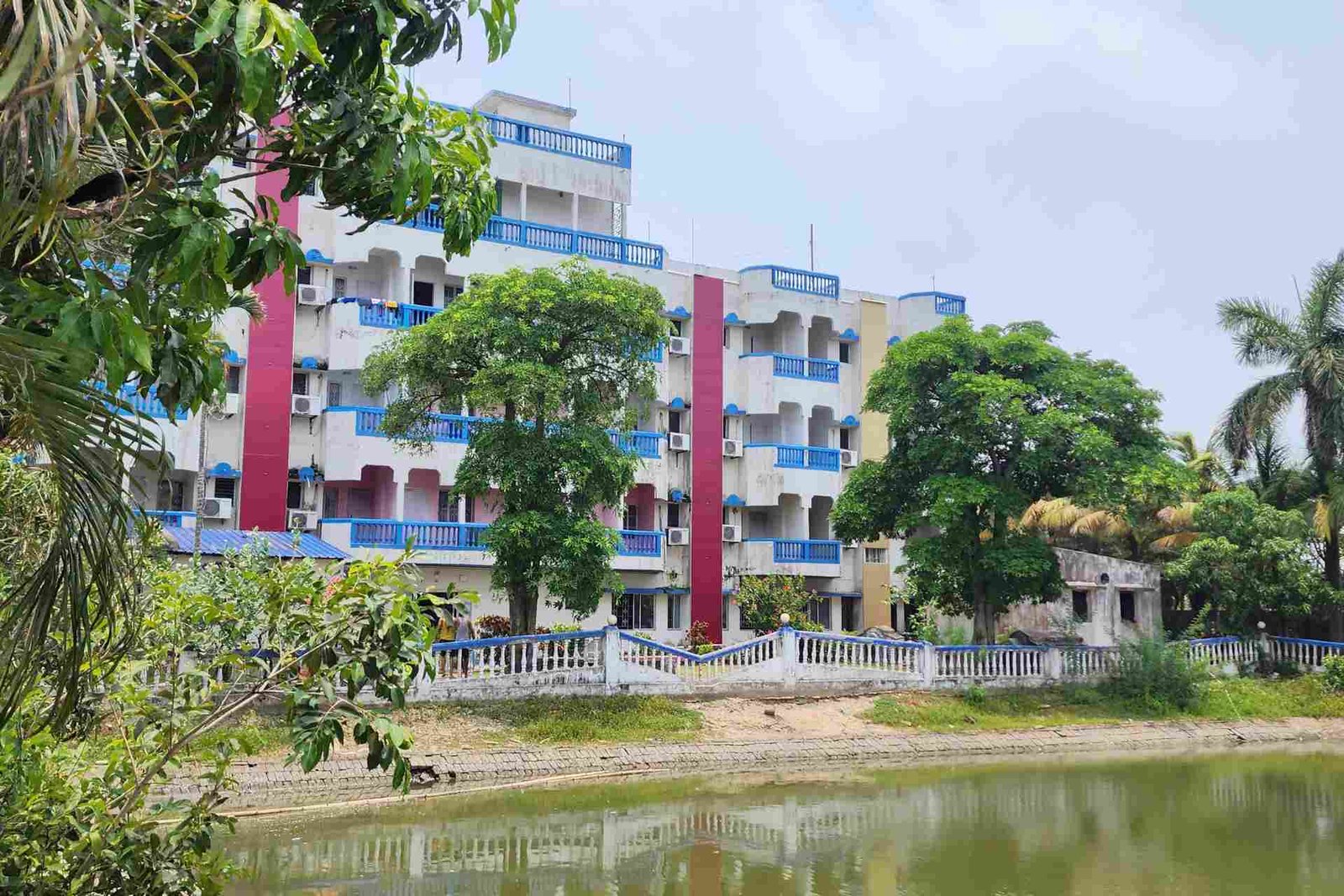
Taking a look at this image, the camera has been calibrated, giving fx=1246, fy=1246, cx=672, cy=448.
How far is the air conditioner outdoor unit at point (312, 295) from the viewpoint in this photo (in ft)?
76.5

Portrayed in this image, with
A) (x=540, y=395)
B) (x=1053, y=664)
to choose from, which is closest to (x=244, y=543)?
(x=540, y=395)

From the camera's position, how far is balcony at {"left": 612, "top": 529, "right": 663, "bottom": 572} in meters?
25.7

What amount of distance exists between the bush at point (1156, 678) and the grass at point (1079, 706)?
161 mm

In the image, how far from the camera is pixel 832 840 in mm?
12086

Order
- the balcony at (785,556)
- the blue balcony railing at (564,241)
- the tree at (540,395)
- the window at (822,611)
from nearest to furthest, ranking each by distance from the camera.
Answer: the tree at (540,395), the blue balcony railing at (564,241), the balcony at (785,556), the window at (822,611)

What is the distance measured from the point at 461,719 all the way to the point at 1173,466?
40.6ft

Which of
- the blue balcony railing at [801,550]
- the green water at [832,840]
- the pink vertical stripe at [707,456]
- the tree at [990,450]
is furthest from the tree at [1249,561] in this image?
the pink vertical stripe at [707,456]

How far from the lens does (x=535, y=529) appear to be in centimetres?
1719

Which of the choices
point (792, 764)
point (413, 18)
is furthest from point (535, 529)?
point (413, 18)

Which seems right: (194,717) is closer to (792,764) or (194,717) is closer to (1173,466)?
(792,764)

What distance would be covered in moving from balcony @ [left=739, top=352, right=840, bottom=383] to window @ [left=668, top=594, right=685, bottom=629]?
560 centimetres

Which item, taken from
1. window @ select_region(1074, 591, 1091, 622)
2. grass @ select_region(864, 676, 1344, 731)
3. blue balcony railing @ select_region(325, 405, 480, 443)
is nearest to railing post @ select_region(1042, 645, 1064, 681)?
grass @ select_region(864, 676, 1344, 731)

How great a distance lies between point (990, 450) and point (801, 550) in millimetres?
7228

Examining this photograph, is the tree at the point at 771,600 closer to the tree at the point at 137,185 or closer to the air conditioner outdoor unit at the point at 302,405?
the air conditioner outdoor unit at the point at 302,405
